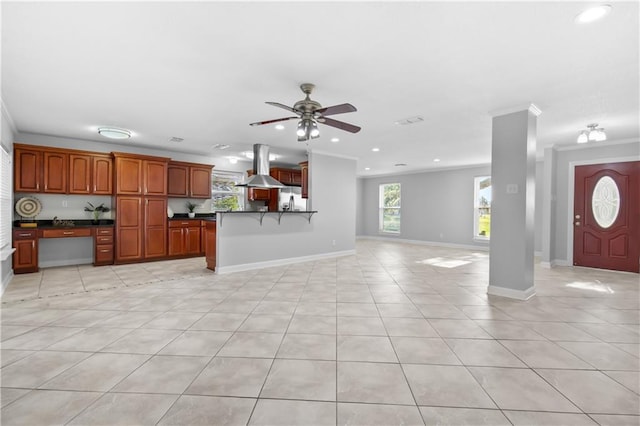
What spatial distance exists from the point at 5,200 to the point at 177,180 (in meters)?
2.93

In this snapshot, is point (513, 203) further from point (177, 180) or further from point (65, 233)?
point (65, 233)

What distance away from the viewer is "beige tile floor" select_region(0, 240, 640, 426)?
1688mm

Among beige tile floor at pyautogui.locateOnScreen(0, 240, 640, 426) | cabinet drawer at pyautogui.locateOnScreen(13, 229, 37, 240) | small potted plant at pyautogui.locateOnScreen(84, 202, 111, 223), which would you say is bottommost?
beige tile floor at pyautogui.locateOnScreen(0, 240, 640, 426)

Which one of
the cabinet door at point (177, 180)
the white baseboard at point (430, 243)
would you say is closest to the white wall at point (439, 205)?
the white baseboard at point (430, 243)

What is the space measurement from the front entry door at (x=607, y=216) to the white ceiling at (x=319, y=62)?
4.54 ft

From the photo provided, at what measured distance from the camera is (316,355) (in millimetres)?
2322

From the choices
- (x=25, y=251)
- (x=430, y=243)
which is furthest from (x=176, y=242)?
(x=430, y=243)

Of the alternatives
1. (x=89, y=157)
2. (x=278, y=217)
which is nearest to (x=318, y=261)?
(x=278, y=217)

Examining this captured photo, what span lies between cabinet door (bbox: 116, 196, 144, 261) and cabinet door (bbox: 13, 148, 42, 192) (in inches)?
51.0

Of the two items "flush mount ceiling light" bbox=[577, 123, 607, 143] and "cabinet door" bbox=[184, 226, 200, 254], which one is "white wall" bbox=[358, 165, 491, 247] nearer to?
"flush mount ceiling light" bbox=[577, 123, 607, 143]

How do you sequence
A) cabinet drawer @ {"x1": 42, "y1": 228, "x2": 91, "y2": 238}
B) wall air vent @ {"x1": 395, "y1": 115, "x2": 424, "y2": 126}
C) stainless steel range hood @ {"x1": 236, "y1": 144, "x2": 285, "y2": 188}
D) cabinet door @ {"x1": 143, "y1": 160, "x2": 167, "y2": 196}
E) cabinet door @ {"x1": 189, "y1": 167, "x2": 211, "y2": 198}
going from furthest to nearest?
cabinet door @ {"x1": 189, "y1": 167, "x2": 211, "y2": 198}
cabinet door @ {"x1": 143, "y1": 160, "x2": 167, "y2": 196}
stainless steel range hood @ {"x1": 236, "y1": 144, "x2": 285, "y2": 188}
cabinet drawer @ {"x1": 42, "y1": 228, "x2": 91, "y2": 238}
wall air vent @ {"x1": 395, "y1": 115, "x2": 424, "y2": 126}

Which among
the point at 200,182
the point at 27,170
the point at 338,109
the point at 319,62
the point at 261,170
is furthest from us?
the point at 200,182

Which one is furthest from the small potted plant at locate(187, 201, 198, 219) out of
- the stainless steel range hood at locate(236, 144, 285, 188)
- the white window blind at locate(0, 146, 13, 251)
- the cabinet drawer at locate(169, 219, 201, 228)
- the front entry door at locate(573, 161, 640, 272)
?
the front entry door at locate(573, 161, 640, 272)

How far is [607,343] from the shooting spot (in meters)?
2.58
